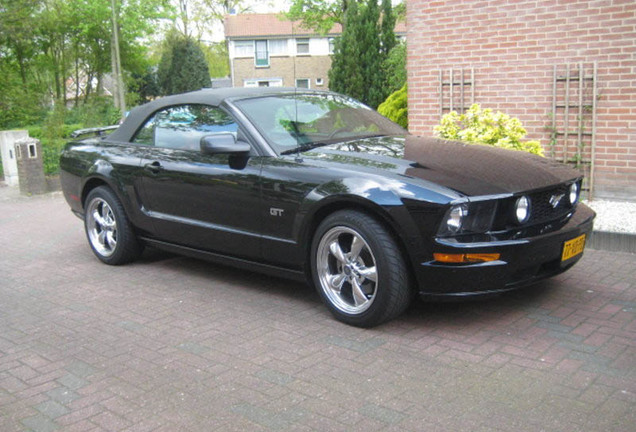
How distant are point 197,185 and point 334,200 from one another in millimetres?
1396

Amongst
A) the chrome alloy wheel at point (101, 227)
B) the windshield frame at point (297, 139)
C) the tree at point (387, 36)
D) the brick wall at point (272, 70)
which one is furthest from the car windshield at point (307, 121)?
the brick wall at point (272, 70)

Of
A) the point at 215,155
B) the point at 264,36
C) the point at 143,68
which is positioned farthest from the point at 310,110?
the point at 264,36

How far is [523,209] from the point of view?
164 inches

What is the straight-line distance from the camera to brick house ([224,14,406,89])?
55.8m

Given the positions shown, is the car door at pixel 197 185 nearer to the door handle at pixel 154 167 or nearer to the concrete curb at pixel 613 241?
the door handle at pixel 154 167

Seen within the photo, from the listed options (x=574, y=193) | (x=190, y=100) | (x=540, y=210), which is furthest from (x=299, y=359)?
(x=190, y=100)

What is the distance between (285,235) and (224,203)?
66 cm

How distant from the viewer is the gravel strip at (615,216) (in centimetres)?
637

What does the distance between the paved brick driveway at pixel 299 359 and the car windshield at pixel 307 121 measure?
3.97ft

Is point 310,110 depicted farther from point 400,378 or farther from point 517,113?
point 517,113

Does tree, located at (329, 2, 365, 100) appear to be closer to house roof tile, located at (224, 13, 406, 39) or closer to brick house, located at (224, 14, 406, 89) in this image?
house roof tile, located at (224, 13, 406, 39)

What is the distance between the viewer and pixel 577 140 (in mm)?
8117

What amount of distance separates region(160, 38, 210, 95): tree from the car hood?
44368 millimetres

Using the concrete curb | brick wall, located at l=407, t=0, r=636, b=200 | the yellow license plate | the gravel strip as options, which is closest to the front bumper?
the yellow license plate
